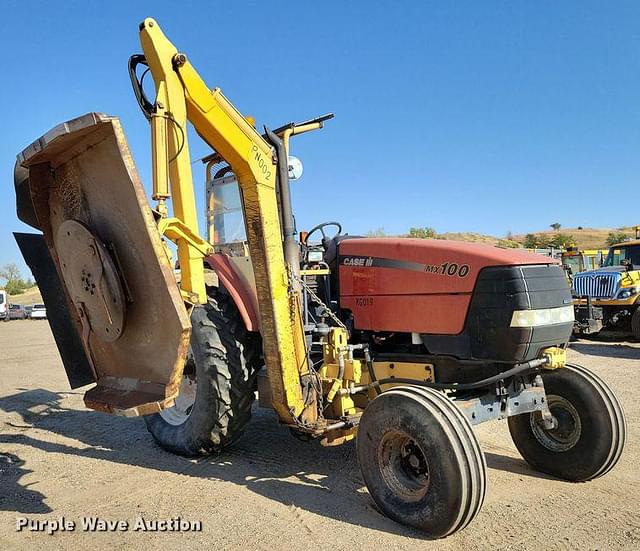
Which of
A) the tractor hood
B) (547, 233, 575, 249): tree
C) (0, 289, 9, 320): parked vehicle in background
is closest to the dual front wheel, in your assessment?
the tractor hood

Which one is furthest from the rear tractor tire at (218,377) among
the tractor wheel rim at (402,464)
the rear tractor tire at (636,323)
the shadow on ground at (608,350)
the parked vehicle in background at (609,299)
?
the rear tractor tire at (636,323)

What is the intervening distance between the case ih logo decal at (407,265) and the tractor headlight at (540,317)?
Answer: 0.42m

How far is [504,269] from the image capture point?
11.0ft

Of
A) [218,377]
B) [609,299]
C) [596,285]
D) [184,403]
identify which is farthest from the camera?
[596,285]

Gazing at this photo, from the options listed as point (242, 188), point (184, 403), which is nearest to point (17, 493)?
point (184, 403)

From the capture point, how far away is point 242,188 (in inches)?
147

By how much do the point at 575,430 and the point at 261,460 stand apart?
2372mm

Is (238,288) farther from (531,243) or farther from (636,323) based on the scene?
(531,243)

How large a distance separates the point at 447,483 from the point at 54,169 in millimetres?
2976

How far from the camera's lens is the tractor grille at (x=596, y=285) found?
11.9m

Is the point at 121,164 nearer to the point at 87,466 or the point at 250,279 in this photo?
the point at 250,279

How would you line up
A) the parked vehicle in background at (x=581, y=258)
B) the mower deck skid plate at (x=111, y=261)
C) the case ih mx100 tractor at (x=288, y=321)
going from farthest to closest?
the parked vehicle in background at (x=581, y=258) → the case ih mx100 tractor at (x=288, y=321) → the mower deck skid plate at (x=111, y=261)

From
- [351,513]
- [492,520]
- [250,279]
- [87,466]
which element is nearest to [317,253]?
[250,279]

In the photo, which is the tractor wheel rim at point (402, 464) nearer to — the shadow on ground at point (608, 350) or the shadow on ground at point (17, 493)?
the shadow on ground at point (17, 493)
